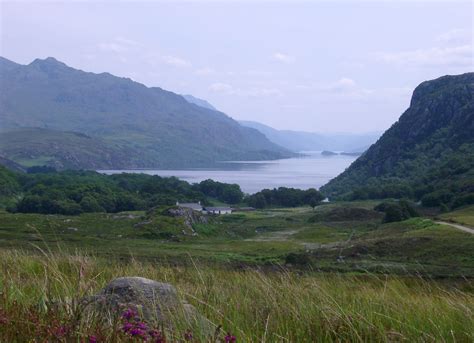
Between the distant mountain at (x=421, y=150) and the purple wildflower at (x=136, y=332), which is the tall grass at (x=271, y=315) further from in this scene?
the distant mountain at (x=421, y=150)

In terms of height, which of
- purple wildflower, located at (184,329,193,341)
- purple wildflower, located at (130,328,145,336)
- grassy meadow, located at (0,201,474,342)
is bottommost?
grassy meadow, located at (0,201,474,342)

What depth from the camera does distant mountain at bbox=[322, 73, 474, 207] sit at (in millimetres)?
134375

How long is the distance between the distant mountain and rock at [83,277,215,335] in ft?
412

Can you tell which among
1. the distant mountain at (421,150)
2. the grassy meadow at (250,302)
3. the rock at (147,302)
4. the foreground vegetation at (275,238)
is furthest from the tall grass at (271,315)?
the distant mountain at (421,150)

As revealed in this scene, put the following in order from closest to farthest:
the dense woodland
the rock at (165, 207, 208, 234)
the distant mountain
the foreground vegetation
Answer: the foreground vegetation → the rock at (165, 207, 208, 234) → the dense woodland → the distant mountain

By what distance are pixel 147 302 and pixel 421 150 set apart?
178730 millimetres

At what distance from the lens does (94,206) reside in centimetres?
10931

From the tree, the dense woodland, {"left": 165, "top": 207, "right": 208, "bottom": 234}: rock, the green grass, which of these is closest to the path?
the green grass

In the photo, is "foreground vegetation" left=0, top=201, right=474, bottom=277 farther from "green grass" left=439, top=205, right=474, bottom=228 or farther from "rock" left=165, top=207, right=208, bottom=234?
"green grass" left=439, top=205, right=474, bottom=228

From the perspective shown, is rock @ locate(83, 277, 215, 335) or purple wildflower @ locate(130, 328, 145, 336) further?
rock @ locate(83, 277, 215, 335)

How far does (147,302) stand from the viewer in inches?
210

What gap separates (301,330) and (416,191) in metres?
122

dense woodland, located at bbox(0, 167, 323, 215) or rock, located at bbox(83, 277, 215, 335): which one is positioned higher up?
rock, located at bbox(83, 277, 215, 335)

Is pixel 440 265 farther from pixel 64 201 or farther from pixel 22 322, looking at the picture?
pixel 64 201
